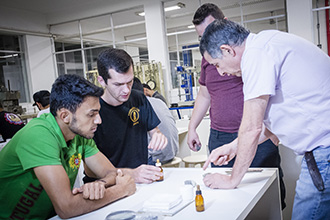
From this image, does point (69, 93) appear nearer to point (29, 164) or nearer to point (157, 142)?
point (29, 164)

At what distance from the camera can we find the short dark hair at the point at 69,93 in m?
1.58

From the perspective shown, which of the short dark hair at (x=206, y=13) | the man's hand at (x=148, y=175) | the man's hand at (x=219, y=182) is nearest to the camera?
the man's hand at (x=219, y=182)

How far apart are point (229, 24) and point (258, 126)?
0.50 metres

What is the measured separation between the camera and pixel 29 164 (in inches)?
54.7

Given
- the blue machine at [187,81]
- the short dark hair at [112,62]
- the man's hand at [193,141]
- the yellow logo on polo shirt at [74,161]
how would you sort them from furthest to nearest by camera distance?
1. the blue machine at [187,81]
2. the man's hand at [193,141]
3. the short dark hair at [112,62]
4. the yellow logo on polo shirt at [74,161]

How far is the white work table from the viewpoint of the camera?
52.1 inches

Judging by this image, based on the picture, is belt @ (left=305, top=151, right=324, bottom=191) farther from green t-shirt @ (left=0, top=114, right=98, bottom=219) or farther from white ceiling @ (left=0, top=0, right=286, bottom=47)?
white ceiling @ (left=0, top=0, right=286, bottom=47)

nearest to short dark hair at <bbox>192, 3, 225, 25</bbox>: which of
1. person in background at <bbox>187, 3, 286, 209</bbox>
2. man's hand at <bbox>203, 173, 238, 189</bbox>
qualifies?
person in background at <bbox>187, 3, 286, 209</bbox>

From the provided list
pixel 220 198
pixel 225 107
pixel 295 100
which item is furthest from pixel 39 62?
pixel 295 100

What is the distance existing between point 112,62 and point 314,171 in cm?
131

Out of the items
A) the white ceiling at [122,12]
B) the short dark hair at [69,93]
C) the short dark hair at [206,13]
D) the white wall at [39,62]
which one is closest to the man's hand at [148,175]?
the short dark hair at [69,93]

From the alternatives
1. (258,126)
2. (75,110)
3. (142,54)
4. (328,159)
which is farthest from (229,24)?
(142,54)

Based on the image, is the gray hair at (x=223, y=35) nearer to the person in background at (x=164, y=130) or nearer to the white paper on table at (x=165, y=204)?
the white paper on table at (x=165, y=204)

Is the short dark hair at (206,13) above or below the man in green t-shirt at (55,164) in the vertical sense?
above
